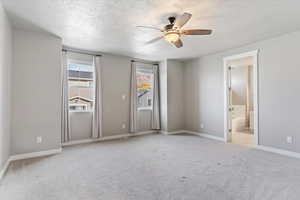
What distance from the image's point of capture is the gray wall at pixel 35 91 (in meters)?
3.46

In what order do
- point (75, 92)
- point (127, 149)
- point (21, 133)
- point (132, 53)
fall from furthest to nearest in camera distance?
point (132, 53), point (75, 92), point (127, 149), point (21, 133)

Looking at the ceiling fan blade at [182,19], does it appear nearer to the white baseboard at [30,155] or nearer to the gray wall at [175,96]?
the gray wall at [175,96]

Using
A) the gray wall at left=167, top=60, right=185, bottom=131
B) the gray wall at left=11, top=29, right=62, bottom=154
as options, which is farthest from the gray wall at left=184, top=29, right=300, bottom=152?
the gray wall at left=11, top=29, right=62, bottom=154

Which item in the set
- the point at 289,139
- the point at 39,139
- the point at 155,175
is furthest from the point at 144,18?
Result: the point at 289,139

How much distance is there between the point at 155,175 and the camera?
273 cm

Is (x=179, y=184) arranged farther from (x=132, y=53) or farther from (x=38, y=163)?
(x=132, y=53)

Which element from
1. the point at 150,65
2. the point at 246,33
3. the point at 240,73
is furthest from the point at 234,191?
the point at 240,73

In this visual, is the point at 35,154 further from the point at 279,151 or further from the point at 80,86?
the point at 279,151

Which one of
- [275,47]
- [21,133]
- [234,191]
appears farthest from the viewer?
[275,47]

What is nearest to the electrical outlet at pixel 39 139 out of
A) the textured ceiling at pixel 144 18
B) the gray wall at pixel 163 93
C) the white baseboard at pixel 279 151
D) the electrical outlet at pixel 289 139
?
the textured ceiling at pixel 144 18

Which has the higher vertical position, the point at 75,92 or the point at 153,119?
the point at 75,92

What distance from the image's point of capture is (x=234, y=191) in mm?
2244

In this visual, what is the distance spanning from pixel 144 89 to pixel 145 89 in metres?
0.04

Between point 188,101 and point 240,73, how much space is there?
3.00 meters
